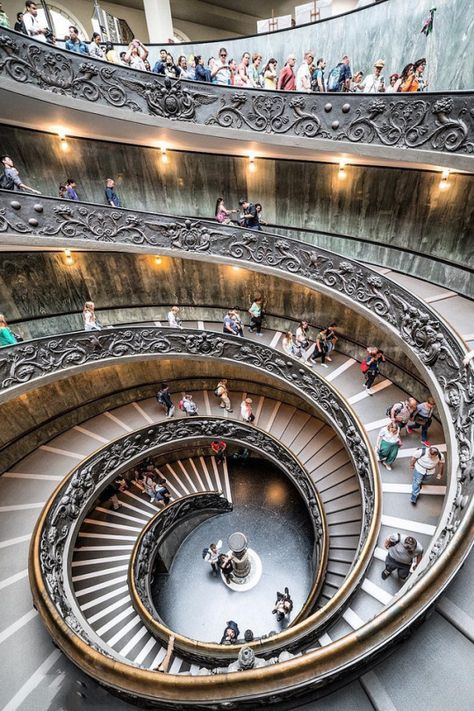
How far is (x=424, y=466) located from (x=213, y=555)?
8.09m

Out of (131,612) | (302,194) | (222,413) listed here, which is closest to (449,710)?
(131,612)

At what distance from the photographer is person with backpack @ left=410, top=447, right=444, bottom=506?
5961mm

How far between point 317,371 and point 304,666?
7.80 metres

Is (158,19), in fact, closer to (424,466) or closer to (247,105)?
(247,105)

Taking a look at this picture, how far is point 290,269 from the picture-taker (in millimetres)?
9586

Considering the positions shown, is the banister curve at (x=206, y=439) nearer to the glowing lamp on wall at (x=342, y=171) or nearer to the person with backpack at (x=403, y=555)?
the person with backpack at (x=403, y=555)

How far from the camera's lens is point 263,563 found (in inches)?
444

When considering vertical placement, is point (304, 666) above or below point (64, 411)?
above

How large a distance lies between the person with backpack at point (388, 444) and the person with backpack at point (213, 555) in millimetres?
6856

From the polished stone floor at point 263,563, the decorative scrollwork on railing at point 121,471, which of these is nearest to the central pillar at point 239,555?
the polished stone floor at point 263,563

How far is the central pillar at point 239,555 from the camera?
391 inches

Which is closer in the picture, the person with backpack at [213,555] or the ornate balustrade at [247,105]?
the ornate balustrade at [247,105]

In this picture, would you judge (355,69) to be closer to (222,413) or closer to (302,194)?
(302,194)

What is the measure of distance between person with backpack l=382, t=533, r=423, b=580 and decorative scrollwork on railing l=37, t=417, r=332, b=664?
3.48 metres
